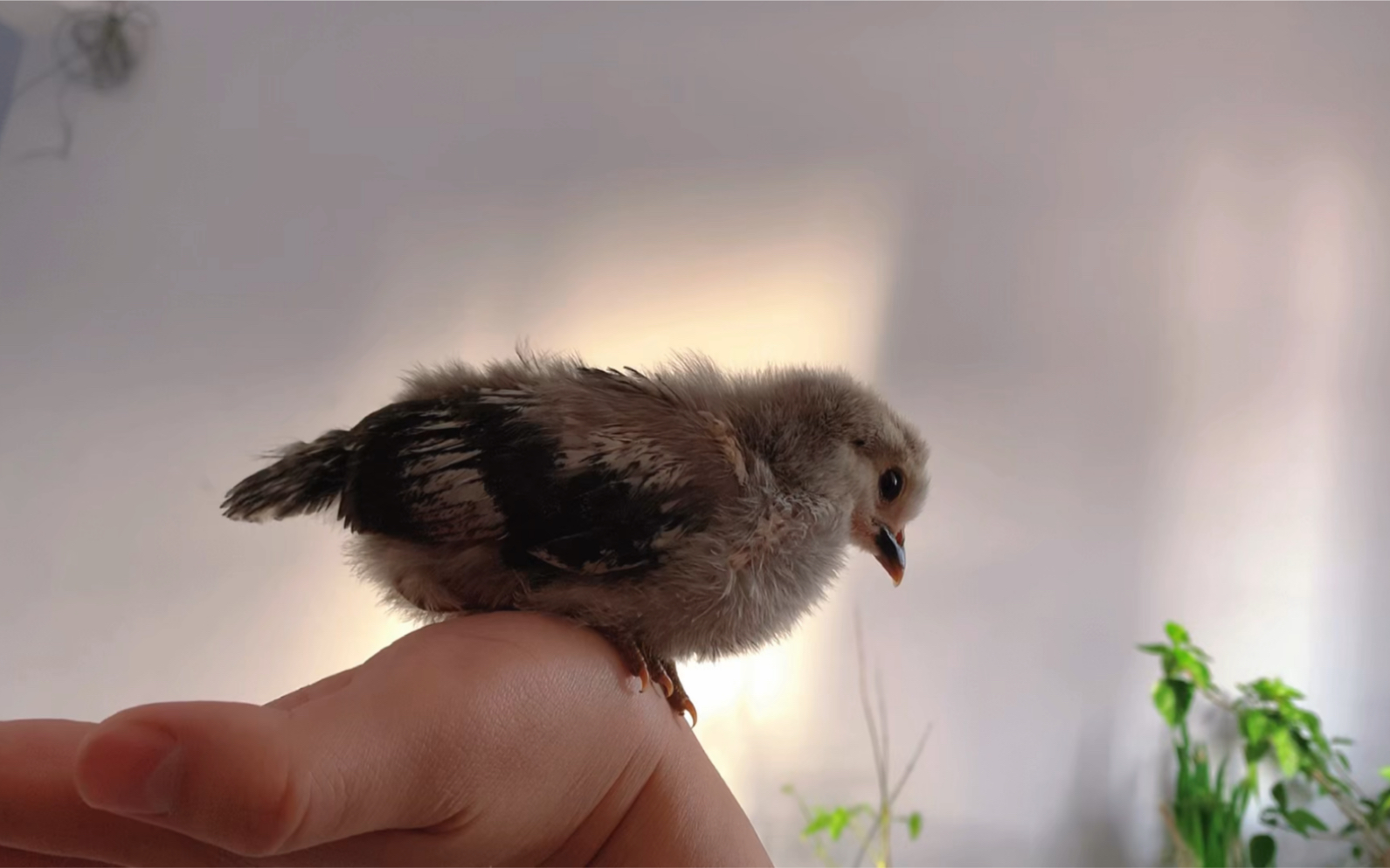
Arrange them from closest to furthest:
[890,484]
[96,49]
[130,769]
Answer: [130,769], [890,484], [96,49]

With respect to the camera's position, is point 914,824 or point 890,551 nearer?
point 890,551

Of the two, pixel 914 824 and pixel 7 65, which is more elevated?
pixel 7 65

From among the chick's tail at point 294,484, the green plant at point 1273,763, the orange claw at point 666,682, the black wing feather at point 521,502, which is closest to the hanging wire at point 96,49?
the chick's tail at point 294,484

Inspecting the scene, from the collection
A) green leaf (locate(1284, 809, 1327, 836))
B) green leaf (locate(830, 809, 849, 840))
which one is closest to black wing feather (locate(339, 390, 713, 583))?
green leaf (locate(830, 809, 849, 840))

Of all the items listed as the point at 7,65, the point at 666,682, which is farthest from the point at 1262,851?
the point at 7,65

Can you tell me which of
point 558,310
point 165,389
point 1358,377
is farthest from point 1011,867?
point 165,389

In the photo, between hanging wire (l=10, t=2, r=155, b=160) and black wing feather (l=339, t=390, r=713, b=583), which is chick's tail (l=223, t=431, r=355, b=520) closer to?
black wing feather (l=339, t=390, r=713, b=583)

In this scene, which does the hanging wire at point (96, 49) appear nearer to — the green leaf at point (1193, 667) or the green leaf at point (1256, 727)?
the green leaf at point (1193, 667)

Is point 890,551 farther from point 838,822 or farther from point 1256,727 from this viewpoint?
point 1256,727
